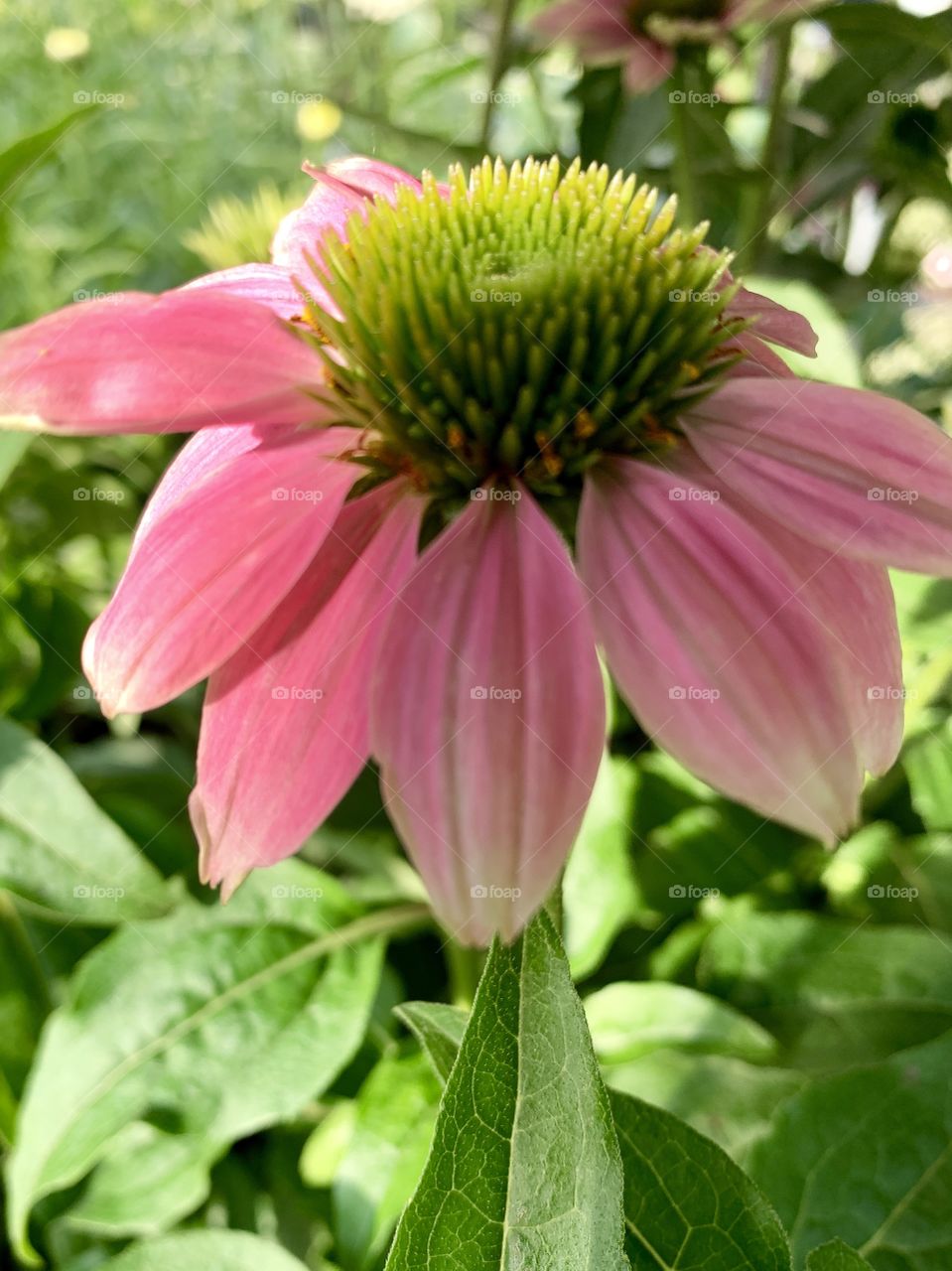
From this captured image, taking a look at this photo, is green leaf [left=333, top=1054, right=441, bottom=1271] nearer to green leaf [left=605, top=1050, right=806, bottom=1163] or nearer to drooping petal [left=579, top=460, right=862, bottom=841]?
green leaf [left=605, top=1050, right=806, bottom=1163]

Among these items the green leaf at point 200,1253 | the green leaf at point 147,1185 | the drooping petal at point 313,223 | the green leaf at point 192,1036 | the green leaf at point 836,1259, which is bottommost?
the green leaf at point 147,1185

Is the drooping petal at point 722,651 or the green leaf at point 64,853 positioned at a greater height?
the drooping petal at point 722,651

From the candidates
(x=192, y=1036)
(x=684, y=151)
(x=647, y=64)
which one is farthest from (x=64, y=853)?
(x=647, y=64)

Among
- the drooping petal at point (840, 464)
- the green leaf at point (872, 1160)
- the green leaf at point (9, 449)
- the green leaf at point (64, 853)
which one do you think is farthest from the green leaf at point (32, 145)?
the green leaf at point (872, 1160)

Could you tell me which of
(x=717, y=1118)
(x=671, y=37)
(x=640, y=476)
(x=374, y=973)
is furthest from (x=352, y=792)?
(x=671, y=37)

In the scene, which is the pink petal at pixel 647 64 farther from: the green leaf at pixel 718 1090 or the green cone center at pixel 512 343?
the green leaf at pixel 718 1090

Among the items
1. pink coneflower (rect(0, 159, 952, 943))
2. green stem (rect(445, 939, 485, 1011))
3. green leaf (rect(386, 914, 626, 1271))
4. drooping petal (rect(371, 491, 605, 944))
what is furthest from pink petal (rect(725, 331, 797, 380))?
green stem (rect(445, 939, 485, 1011))
